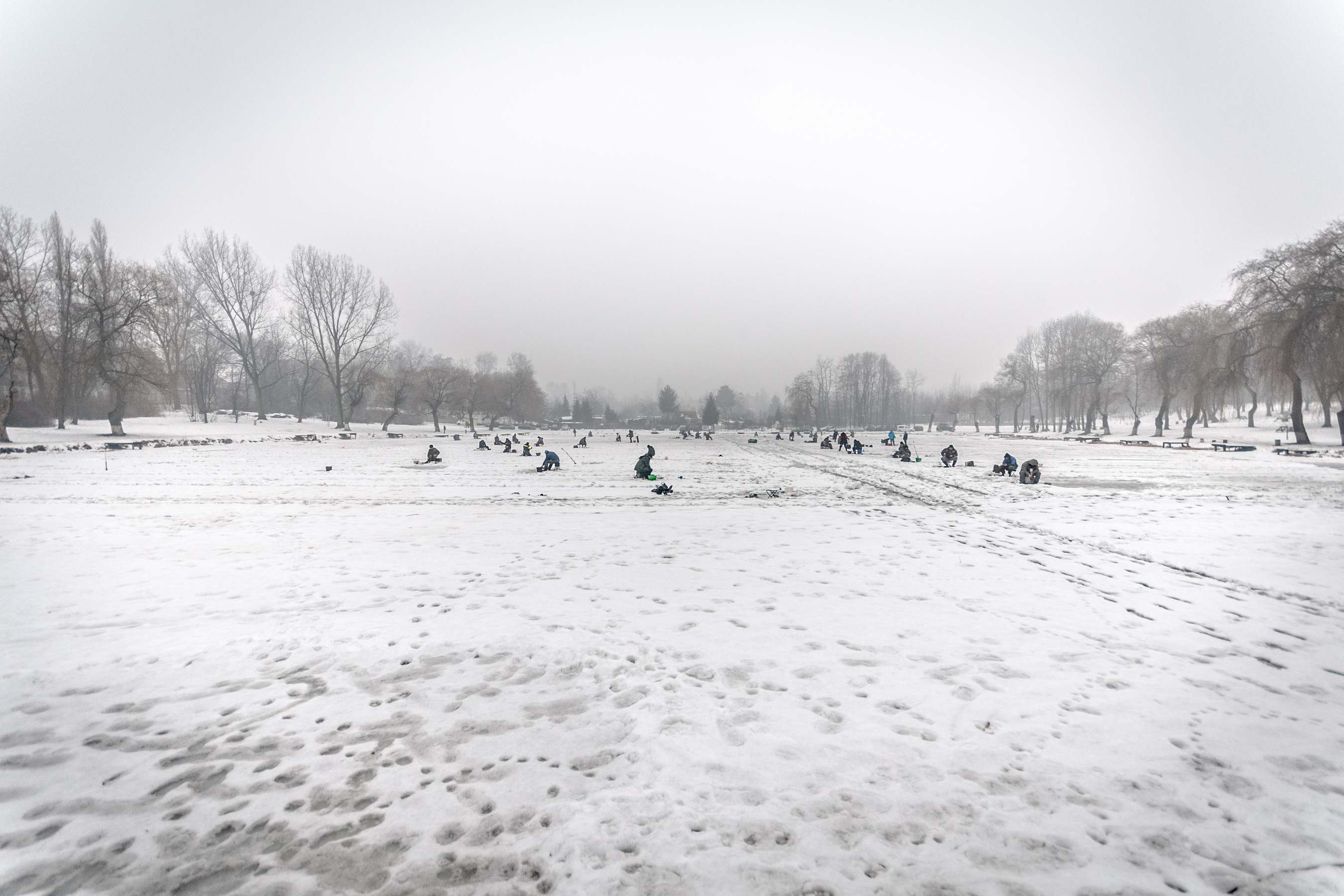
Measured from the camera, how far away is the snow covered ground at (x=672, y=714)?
257 centimetres

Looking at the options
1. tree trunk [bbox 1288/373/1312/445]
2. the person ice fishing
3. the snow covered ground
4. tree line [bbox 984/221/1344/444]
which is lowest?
the snow covered ground

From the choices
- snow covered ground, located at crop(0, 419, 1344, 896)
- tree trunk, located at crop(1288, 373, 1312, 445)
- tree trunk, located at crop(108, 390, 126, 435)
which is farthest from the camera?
tree trunk, located at crop(108, 390, 126, 435)

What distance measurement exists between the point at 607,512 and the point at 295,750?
8778mm

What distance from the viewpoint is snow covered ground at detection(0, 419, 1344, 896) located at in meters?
2.57

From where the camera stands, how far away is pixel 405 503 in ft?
43.5

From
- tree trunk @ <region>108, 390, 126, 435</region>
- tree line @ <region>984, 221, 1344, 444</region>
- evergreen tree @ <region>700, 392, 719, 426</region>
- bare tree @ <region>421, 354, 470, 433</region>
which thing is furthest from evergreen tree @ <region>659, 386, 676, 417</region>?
tree trunk @ <region>108, 390, 126, 435</region>

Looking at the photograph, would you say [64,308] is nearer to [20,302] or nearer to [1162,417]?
[20,302]

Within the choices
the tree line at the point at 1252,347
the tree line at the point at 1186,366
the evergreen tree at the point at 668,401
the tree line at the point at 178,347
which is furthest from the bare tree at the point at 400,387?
the tree line at the point at 1252,347

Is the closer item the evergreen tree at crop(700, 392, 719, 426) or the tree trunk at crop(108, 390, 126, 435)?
the tree trunk at crop(108, 390, 126, 435)

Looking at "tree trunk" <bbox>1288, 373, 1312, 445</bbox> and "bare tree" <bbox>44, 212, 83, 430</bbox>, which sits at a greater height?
"bare tree" <bbox>44, 212, 83, 430</bbox>

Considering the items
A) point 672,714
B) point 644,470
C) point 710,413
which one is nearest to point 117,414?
point 644,470

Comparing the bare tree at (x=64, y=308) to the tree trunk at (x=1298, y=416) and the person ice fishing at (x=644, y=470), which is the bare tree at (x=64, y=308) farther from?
the tree trunk at (x=1298, y=416)

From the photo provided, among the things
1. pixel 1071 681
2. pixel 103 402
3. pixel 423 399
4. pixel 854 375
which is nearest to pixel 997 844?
pixel 1071 681

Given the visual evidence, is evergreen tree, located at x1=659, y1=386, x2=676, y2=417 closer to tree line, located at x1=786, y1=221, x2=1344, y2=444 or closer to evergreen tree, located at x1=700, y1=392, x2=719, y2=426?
evergreen tree, located at x1=700, y1=392, x2=719, y2=426
